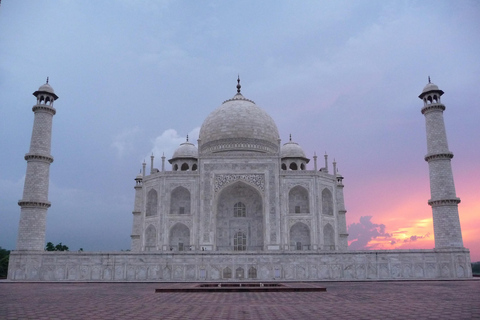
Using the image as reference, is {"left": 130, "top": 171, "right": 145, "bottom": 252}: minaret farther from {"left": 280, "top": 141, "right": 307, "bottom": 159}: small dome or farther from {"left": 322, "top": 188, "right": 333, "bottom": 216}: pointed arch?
{"left": 322, "top": 188, "right": 333, "bottom": 216}: pointed arch

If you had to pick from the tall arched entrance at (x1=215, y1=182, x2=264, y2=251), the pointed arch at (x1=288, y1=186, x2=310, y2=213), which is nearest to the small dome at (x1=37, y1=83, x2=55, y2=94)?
the tall arched entrance at (x1=215, y1=182, x2=264, y2=251)

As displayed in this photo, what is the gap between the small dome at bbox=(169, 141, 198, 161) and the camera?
32.0 metres

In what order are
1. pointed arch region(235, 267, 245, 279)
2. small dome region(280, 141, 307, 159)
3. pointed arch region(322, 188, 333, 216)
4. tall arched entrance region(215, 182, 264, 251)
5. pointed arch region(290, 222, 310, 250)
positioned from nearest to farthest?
pointed arch region(235, 267, 245, 279), pointed arch region(290, 222, 310, 250), tall arched entrance region(215, 182, 264, 251), pointed arch region(322, 188, 333, 216), small dome region(280, 141, 307, 159)

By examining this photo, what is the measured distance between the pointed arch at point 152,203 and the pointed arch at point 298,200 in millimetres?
8709

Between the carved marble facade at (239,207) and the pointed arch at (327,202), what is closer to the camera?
the carved marble facade at (239,207)

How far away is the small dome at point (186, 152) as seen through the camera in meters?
32.0

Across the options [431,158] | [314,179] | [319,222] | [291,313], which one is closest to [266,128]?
[314,179]

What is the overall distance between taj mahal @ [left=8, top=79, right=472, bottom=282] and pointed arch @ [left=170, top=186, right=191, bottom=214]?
0.21 feet

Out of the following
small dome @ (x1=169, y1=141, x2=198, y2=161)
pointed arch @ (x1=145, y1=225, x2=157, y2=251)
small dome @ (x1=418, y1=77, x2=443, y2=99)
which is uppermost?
small dome @ (x1=418, y1=77, x2=443, y2=99)

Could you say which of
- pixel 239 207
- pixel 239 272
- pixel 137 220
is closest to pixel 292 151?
pixel 239 207

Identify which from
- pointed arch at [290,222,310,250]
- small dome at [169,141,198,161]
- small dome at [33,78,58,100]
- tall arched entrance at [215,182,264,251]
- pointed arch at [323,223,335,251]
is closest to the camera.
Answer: small dome at [33,78,58,100]

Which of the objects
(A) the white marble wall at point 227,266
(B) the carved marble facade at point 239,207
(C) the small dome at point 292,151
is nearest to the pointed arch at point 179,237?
(B) the carved marble facade at point 239,207

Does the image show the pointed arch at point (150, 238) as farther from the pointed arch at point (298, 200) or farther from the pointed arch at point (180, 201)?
the pointed arch at point (298, 200)

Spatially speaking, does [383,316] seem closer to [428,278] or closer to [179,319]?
[179,319]
